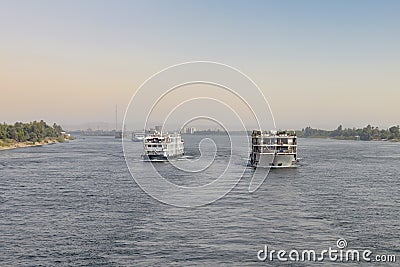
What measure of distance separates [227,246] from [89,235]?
26.0 ft

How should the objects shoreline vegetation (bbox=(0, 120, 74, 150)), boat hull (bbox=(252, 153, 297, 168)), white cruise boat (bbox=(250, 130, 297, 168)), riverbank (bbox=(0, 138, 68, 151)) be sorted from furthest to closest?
1. shoreline vegetation (bbox=(0, 120, 74, 150))
2. riverbank (bbox=(0, 138, 68, 151))
3. boat hull (bbox=(252, 153, 297, 168))
4. white cruise boat (bbox=(250, 130, 297, 168))

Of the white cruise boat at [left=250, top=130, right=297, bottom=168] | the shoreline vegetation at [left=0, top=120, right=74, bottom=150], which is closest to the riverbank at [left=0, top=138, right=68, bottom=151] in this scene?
the shoreline vegetation at [left=0, top=120, right=74, bottom=150]

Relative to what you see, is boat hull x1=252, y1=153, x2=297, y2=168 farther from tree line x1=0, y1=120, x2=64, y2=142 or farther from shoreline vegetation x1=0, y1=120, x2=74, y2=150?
tree line x1=0, y1=120, x2=64, y2=142

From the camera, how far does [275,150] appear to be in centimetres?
6806

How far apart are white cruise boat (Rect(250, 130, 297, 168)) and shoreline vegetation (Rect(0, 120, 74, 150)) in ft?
274

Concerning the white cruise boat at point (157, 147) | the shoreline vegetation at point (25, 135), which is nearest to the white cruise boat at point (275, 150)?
the white cruise boat at point (157, 147)

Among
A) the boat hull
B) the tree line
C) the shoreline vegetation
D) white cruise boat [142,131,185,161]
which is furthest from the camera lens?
the tree line

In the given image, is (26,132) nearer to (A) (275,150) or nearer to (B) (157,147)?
(B) (157,147)

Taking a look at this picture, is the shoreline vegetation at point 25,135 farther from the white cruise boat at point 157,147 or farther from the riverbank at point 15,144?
the white cruise boat at point 157,147

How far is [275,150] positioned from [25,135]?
109221 mm

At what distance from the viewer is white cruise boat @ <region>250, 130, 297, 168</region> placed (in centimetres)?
6800

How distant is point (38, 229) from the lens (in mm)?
28844

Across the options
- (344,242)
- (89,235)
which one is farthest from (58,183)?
(344,242)

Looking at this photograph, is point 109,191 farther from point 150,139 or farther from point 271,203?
point 150,139
